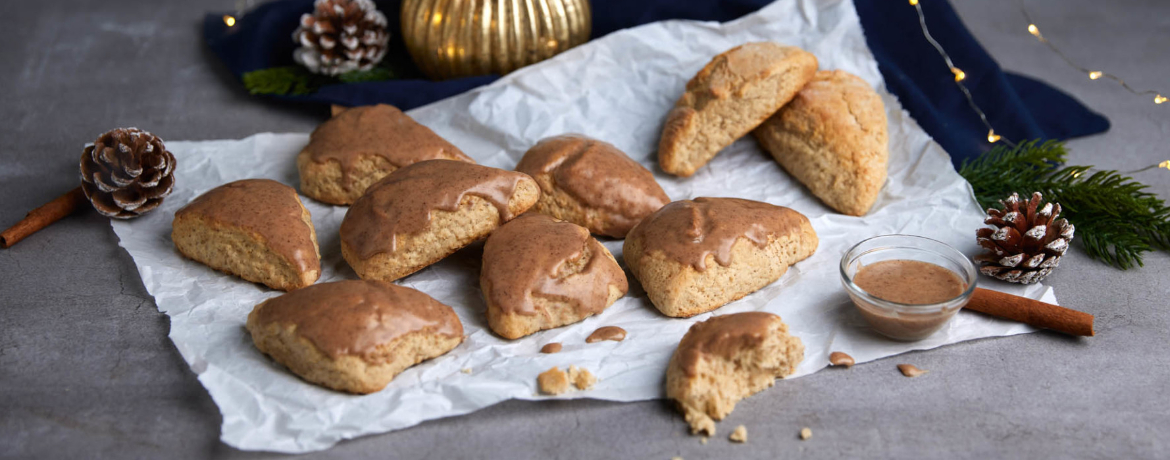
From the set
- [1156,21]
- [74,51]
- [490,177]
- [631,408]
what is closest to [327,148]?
[490,177]

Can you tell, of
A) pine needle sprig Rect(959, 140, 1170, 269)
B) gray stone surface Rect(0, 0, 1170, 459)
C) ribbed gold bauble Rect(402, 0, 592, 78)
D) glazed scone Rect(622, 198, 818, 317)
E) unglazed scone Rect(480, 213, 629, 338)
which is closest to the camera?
Answer: gray stone surface Rect(0, 0, 1170, 459)

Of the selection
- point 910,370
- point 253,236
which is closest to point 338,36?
point 253,236

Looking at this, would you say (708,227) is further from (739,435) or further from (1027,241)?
(1027,241)

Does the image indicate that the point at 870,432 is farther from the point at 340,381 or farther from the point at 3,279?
the point at 3,279

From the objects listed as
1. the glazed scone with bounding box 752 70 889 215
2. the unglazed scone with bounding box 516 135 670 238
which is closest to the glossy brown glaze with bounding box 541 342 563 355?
the unglazed scone with bounding box 516 135 670 238

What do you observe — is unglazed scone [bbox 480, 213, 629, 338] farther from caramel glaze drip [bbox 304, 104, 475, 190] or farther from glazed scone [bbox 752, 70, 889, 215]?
glazed scone [bbox 752, 70, 889, 215]

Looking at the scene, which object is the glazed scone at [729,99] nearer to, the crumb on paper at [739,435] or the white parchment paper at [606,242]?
the white parchment paper at [606,242]
